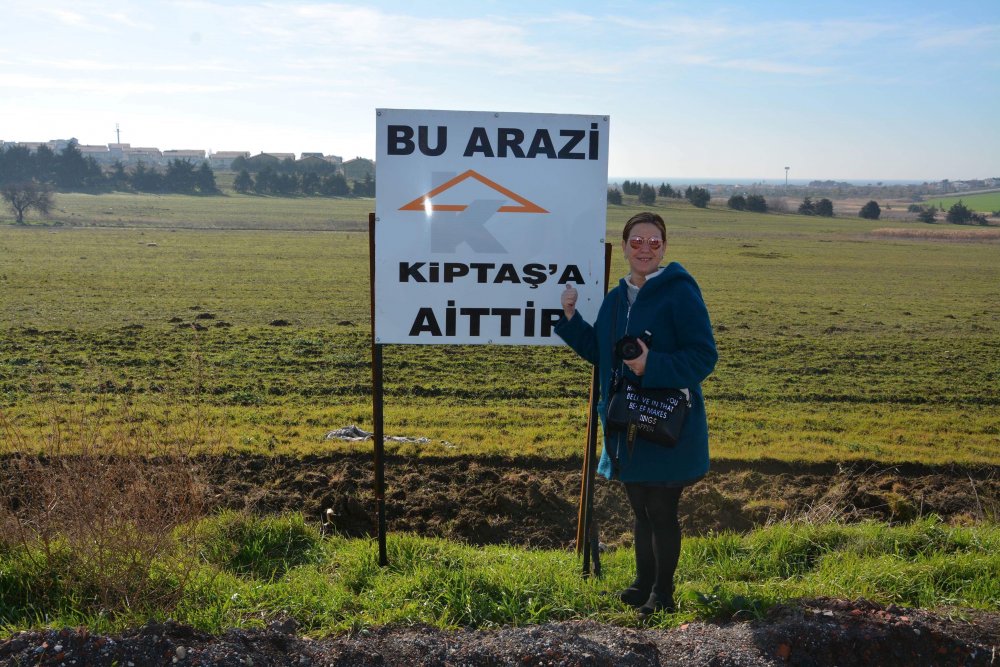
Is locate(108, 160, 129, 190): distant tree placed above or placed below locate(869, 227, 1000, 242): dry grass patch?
above

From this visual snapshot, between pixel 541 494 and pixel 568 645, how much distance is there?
353 centimetres

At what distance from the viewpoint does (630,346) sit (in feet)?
13.2

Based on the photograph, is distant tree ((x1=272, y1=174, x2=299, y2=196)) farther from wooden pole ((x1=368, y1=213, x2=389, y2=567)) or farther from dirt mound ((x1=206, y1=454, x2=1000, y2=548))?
wooden pole ((x1=368, y1=213, x2=389, y2=567))

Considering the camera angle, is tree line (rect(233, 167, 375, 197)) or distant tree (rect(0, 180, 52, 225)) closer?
distant tree (rect(0, 180, 52, 225))

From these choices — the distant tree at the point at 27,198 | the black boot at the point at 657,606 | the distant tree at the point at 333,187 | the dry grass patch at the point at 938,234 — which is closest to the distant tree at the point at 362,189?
the distant tree at the point at 333,187

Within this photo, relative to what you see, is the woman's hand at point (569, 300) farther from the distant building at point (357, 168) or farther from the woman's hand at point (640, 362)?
the distant building at point (357, 168)

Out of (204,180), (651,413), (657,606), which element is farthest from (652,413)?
(204,180)

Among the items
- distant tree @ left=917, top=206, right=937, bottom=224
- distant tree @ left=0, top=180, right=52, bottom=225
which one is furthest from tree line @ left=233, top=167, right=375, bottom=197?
distant tree @ left=917, top=206, right=937, bottom=224

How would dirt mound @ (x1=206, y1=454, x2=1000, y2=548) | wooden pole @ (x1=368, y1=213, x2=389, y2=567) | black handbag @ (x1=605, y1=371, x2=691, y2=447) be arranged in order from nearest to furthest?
black handbag @ (x1=605, y1=371, x2=691, y2=447)
wooden pole @ (x1=368, y1=213, x2=389, y2=567)
dirt mound @ (x1=206, y1=454, x2=1000, y2=548)

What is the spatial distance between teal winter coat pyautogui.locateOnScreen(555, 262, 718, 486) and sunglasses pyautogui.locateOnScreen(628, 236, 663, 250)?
135 millimetres

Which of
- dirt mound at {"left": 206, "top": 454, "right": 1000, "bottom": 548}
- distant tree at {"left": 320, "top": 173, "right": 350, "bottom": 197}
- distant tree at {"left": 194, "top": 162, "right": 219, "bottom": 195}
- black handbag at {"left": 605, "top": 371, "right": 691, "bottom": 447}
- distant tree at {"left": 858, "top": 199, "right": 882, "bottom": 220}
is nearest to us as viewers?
black handbag at {"left": 605, "top": 371, "right": 691, "bottom": 447}

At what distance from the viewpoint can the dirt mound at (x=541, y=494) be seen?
21.6 feet

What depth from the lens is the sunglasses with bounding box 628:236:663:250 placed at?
417 cm

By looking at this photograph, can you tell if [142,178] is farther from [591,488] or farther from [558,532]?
[591,488]
